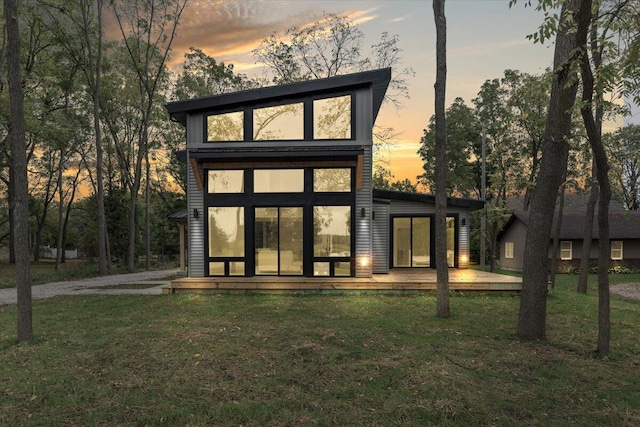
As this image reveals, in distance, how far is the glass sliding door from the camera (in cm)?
1194

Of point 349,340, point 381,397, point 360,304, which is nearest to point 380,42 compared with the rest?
point 360,304

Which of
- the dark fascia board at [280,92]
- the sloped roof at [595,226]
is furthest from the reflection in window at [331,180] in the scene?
the sloped roof at [595,226]

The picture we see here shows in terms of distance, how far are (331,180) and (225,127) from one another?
3.90m

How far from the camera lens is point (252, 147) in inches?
468

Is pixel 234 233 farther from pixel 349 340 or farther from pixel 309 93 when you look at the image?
pixel 349 340

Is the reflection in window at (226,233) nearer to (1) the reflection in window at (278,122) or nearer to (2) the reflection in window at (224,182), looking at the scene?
(2) the reflection in window at (224,182)

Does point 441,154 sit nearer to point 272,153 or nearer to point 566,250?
point 272,153

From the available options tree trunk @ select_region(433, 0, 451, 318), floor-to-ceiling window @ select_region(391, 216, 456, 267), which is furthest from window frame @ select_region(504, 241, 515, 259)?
tree trunk @ select_region(433, 0, 451, 318)

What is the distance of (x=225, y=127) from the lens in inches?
477

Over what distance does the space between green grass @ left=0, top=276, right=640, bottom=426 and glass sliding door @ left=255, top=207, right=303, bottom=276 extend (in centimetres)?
369

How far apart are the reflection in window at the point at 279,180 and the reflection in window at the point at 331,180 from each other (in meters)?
0.50

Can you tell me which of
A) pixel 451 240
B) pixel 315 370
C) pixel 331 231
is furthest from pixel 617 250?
pixel 315 370

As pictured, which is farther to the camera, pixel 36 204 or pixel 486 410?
pixel 36 204

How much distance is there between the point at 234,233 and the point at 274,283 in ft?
7.52
